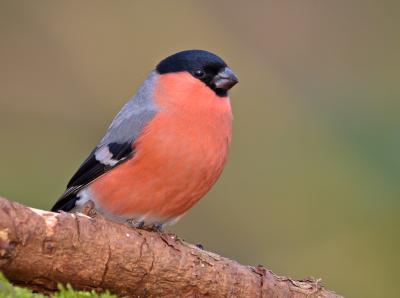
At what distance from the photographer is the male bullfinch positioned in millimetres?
2918

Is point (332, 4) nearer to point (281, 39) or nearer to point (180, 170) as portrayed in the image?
point (281, 39)

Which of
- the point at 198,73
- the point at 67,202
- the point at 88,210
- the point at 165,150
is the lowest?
the point at 67,202

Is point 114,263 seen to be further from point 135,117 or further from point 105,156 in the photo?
point 135,117

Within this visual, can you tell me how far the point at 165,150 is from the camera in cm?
291

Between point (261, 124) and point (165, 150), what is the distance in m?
3.46

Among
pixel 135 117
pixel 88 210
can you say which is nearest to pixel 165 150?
pixel 135 117

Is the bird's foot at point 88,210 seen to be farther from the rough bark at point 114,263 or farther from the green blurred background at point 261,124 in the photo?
the green blurred background at point 261,124

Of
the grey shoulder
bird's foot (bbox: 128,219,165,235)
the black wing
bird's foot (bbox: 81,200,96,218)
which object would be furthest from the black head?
bird's foot (bbox: 81,200,96,218)

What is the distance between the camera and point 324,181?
5723 mm

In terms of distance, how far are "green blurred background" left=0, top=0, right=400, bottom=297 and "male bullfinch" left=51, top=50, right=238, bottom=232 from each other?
92.3 inches

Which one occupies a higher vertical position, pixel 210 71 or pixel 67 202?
pixel 210 71

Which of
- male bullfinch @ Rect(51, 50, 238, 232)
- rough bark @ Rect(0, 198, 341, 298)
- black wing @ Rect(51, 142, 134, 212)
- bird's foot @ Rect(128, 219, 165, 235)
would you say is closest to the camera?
rough bark @ Rect(0, 198, 341, 298)

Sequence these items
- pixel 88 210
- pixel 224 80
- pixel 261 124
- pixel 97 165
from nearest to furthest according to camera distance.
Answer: pixel 88 210, pixel 97 165, pixel 224 80, pixel 261 124

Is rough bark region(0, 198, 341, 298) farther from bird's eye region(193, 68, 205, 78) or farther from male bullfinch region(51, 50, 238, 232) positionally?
bird's eye region(193, 68, 205, 78)
